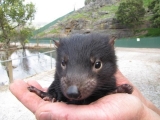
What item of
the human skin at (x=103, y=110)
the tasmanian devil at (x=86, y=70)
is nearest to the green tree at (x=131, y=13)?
the tasmanian devil at (x=86, y=70)

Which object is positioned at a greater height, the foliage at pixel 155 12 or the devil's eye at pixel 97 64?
the foliage at pixel 155 12

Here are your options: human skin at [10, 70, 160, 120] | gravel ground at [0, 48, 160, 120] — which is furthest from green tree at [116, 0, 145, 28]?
human skin at [10, 70, 160, 120]

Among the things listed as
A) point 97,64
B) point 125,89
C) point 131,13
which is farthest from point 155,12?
point 97,64

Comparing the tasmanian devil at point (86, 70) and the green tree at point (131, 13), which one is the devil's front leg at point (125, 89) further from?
the green tree at point (131, 13)

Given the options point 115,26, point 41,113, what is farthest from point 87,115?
point 115,26

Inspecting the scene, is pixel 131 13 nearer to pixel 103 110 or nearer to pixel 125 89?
pixel 125 89

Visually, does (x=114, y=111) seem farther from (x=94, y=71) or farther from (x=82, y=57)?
(x=82, y=57)
